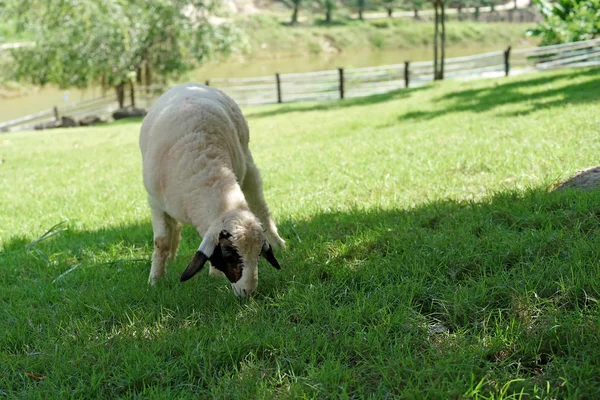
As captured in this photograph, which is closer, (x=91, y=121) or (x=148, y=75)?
(x=91, y=121)

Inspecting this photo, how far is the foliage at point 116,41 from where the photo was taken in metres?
23.0

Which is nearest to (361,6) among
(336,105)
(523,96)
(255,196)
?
(336,105)

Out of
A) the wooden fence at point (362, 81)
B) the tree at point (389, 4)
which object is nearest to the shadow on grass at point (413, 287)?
the wooden fence at point (362, 81)

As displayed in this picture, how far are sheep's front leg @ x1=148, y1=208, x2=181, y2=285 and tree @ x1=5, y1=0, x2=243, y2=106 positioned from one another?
19.3m

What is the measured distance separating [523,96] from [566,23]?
1308cm

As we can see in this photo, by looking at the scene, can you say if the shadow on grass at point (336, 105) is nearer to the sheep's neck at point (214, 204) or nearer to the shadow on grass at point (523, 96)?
the shadow on grass at point (523, 96)

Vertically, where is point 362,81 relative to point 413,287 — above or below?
below

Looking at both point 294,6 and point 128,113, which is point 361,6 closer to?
point 294,6

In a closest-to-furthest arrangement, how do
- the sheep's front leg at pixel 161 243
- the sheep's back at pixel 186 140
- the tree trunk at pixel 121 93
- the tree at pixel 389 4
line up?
1. the sheep's back at pixel 186 140
2. the sheep's front leg at pixel 161 243
3. the tree trunk at pixel 121 93
4. the tree at pixel 389 4

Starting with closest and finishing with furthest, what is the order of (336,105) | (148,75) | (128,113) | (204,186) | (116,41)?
(204,186) < (336,105) < (128,113) < (116,41) < (148,75)

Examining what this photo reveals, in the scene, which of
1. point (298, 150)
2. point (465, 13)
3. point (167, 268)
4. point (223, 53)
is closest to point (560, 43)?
point (223, 53)

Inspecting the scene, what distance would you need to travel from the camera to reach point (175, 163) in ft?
13.9

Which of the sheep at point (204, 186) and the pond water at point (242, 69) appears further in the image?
the pond water at point (242, 69)

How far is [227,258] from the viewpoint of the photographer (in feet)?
11.9
